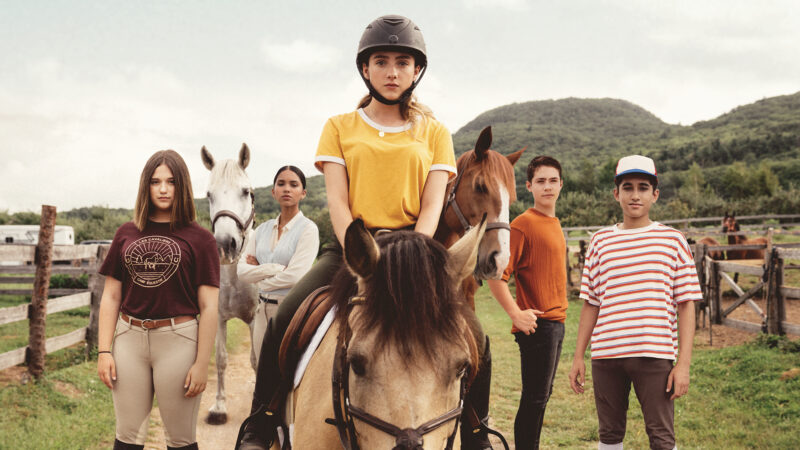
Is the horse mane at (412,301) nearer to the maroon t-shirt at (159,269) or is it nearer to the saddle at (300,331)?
the saddle at (300,331)

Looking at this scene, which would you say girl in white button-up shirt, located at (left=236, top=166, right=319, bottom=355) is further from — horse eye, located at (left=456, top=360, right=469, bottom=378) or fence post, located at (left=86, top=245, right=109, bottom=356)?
fence post, located at (left=86, top=245, right=109, bottom=356)

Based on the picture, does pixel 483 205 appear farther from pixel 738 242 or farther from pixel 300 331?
pixel 738 242

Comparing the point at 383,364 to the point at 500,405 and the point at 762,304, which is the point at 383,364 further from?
the point at 762,304

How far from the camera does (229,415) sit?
5.97 meters

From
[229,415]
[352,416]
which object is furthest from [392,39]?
[229,415]

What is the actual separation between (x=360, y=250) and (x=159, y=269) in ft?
6.29

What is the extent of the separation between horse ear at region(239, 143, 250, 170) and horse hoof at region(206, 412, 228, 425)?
10.1 ft

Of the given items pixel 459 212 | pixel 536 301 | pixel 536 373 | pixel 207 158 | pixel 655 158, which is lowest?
pixel 536 373

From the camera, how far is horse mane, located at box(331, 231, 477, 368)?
5.26 feet

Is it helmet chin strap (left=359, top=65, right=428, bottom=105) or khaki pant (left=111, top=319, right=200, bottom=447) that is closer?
helmet chin strap (left=359, top=65, right=428, bottom=105)

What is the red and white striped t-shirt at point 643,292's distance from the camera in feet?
9.45

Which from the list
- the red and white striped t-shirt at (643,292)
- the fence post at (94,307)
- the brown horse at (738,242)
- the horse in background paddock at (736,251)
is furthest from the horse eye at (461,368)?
the brown horse at (738,242)

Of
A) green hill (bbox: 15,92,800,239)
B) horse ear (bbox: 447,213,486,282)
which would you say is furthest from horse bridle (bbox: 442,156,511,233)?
green hill (bbox: 15,92,800,239)

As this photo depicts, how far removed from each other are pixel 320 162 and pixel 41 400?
6.08m
